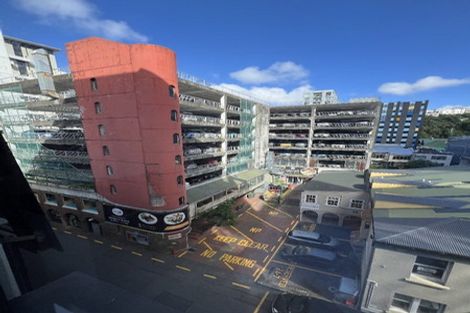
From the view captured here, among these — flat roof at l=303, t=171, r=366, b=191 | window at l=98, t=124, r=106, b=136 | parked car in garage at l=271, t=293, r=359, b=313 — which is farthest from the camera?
flat roof at l=303, t=171, r=366, b=191

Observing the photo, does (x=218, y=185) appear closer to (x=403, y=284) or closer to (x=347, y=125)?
(x=403, y=284)

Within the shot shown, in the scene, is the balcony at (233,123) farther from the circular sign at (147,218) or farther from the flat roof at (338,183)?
the circular sign at (147,218)

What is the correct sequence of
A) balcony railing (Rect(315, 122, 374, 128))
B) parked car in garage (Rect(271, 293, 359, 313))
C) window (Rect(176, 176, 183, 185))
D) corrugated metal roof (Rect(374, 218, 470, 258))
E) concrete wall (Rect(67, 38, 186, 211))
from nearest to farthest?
1. corrugated metal roof (Rect(374, 218, 470, 258))
2. parked car in garage (Rect(271, 293, 359, 313))
3. concrete wall (Rect(67, 38, 186, 211))
4. window (Rect(176, 176, 183, 185))
5. balcony railing (Rect(315, 122, 374, 128))

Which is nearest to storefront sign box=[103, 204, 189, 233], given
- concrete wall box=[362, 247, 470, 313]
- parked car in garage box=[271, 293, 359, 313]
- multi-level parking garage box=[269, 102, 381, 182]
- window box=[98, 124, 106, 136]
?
window box=[98, 124, 106, 136]

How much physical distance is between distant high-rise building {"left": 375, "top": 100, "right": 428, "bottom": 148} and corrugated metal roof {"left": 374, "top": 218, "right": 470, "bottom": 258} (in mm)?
103282

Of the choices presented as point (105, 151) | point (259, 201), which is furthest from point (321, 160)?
point (105, 151)

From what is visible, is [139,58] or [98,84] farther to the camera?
[98,84]

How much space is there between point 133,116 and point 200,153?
37.5 feet

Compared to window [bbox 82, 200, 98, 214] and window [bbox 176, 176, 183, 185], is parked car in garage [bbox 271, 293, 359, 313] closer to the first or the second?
window [bbox 176, 176, 183, 185]

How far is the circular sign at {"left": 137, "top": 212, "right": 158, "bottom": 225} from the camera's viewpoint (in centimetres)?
2109

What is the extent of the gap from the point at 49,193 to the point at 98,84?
61.0 feet

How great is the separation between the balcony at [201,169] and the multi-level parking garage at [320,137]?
2087cm

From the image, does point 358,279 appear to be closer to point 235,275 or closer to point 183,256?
point 235,275

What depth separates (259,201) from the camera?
38.6 m
